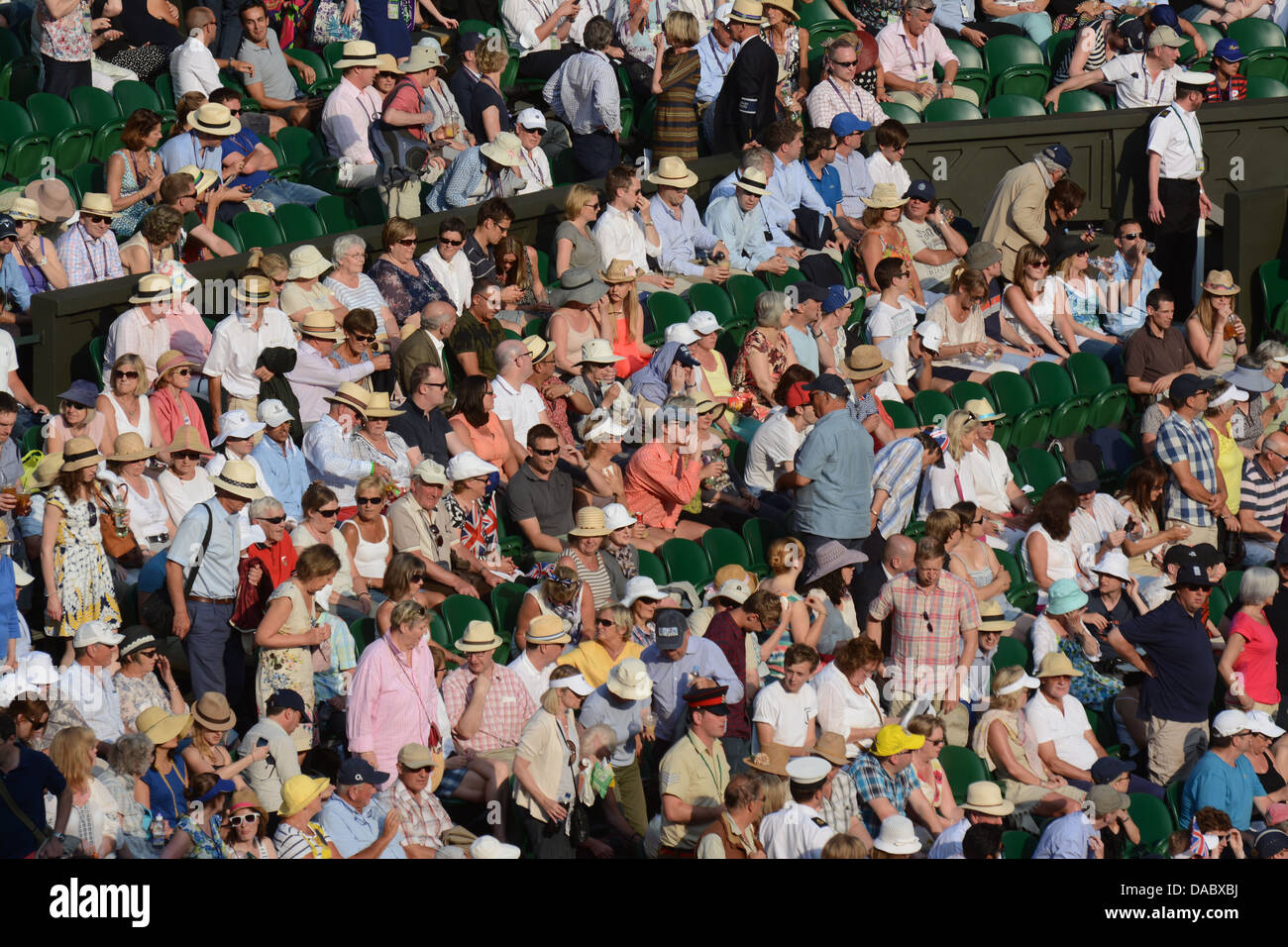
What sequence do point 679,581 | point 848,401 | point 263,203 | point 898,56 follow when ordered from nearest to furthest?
point 679,581
point 848,401
point 263,203
point 898,56

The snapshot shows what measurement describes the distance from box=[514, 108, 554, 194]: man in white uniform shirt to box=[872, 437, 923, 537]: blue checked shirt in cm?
336

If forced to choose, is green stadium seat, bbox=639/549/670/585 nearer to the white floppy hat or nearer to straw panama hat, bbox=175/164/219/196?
the white floppy hat

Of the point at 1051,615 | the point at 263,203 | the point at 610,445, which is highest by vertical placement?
the point at 263,203

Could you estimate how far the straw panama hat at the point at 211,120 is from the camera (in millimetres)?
12898

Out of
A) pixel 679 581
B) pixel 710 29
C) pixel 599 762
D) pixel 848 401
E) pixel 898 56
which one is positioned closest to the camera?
pixel 599 762

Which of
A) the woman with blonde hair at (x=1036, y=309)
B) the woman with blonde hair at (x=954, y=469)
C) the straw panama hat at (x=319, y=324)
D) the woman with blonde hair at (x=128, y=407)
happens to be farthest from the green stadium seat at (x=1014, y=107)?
the woman with blonde hair at (x=128, y=407)

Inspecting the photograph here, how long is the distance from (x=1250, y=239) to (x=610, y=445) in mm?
5960

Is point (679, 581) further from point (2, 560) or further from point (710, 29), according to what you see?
point (710, 29)

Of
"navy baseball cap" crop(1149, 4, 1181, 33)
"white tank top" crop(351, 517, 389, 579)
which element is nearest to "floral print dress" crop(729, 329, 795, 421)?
"white tank top" crop(351, 517, 389, 579)

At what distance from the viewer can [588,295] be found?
12656mm

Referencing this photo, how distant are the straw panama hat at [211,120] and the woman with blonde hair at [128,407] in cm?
254

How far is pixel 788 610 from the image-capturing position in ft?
34.8

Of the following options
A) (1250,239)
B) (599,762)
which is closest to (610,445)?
(599,762)

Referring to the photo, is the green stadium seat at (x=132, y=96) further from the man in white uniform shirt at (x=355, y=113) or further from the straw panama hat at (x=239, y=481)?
the straw panama hat at (x=239, y=481)
